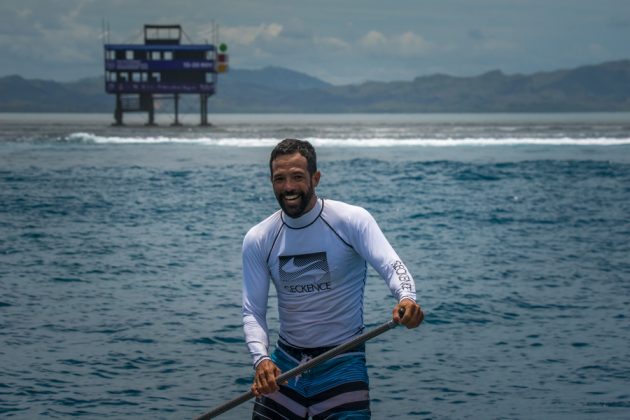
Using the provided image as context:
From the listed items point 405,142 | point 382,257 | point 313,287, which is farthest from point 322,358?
point 405,142

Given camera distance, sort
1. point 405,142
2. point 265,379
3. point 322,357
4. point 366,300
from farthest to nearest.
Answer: point 405,142
point 366,300
point 265,379
point 322,357

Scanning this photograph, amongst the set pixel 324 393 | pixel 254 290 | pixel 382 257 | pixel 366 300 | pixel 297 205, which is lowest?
pixel 366 300

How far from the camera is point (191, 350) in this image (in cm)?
1109

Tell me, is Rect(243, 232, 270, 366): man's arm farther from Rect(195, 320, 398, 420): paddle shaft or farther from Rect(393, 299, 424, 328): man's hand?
Rect(393, 299, 424, 328): man's hand

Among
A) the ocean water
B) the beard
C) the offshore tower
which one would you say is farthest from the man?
the offshore tower

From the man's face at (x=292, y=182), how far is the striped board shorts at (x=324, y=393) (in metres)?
0.90

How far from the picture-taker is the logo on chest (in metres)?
5.17

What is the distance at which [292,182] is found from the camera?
494cm

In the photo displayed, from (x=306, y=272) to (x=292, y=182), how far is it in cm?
58

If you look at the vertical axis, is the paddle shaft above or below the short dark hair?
below

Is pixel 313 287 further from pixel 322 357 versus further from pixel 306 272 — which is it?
pixel 322 357

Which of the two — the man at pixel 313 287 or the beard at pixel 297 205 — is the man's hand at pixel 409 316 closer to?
the man at pixel 313 287

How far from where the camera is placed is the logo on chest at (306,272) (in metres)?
5.17

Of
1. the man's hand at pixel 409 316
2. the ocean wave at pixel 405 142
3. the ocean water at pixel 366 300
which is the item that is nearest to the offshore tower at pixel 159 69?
the ocean wave at pixel 405 142
